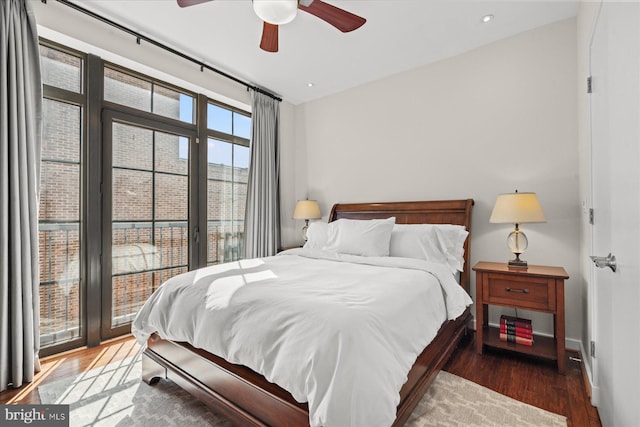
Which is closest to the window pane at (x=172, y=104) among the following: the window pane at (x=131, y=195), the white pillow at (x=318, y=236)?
the window pane at (x=131, y=195)

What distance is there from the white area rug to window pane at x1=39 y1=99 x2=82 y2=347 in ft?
2.38

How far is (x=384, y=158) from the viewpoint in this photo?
376 cm

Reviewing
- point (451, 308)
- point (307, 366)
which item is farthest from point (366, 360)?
point (451, 308)

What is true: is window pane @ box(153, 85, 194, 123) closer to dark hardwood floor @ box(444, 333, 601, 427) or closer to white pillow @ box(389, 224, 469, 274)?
white pillow @ box(389, 224, 469, 274)

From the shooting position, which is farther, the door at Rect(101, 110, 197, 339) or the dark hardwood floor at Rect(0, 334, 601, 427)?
the door at Rect(101, 110, 197, 339)

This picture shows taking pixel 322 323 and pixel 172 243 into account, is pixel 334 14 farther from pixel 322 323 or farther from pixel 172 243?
pixel 172 243

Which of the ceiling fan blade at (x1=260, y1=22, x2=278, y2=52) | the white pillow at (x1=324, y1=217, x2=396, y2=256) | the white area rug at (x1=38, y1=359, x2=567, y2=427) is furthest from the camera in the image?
the white pillow at (x1=324, y1=217, x2=396, y2=256)

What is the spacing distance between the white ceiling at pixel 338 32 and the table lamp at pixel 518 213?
1.58 meters

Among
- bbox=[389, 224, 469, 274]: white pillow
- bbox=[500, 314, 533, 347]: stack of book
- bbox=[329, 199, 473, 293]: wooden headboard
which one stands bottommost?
bbox=[500, 314, 533, 347]: stack of book

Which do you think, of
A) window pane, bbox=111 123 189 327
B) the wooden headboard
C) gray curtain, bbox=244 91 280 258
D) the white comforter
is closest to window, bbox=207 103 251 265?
gray curtain, bbox=244 91 280 258

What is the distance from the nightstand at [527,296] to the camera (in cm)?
224

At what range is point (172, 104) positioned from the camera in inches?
134

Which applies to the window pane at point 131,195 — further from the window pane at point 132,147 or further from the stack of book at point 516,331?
the stack of book at point 516,331

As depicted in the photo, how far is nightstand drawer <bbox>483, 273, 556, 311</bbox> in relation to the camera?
228 centimetres
